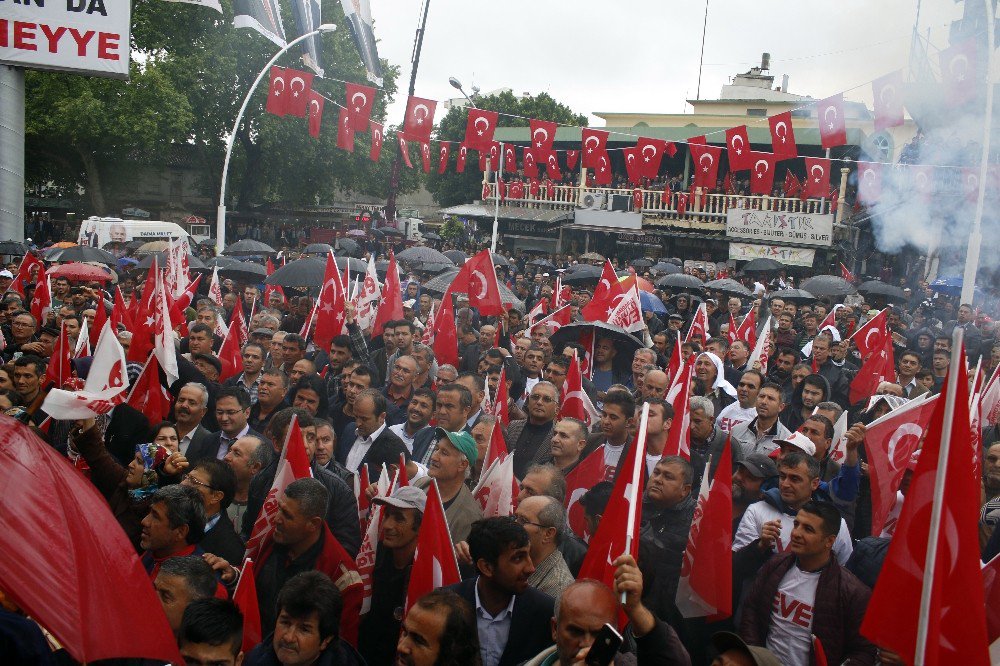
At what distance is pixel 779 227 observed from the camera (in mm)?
27078

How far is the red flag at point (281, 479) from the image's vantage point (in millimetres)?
4363

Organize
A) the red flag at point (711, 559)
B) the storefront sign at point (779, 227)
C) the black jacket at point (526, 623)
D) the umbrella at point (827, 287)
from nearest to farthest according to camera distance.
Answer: the black jacket at point (526, 623) → the red flag at point (711, 559) → the umbrella at point (827, 287) → the storefront sign at point (779, 227)

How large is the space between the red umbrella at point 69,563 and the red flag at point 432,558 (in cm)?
127

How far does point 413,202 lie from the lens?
5716cm

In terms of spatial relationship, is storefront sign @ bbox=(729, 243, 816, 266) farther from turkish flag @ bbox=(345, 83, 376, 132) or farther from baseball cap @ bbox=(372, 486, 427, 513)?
baseball cap @ bbox=(372, 486, 427, 513)

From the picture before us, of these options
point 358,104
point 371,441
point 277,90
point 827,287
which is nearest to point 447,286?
point 371,441

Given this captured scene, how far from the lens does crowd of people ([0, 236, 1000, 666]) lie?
130 inches

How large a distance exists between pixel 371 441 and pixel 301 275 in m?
6.58

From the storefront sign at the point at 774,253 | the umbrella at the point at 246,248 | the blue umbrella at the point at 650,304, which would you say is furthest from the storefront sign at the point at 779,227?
the blue umbrella at the point at 650,304

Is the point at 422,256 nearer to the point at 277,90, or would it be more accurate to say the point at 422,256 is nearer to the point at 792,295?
the point at 277,90

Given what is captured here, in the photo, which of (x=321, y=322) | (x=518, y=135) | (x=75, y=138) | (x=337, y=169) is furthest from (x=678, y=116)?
(x=321, y=322)

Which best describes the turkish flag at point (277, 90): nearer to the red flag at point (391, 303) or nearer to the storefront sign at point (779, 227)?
the red flag at point (391, 303)

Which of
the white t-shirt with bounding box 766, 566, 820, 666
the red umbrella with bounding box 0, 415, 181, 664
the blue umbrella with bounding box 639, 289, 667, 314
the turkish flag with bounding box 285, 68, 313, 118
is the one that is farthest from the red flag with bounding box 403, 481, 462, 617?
the turkish flag with bounding box 285, 68, 313, 118

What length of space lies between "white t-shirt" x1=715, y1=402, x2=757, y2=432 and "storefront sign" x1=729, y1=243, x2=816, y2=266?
19628 mm
